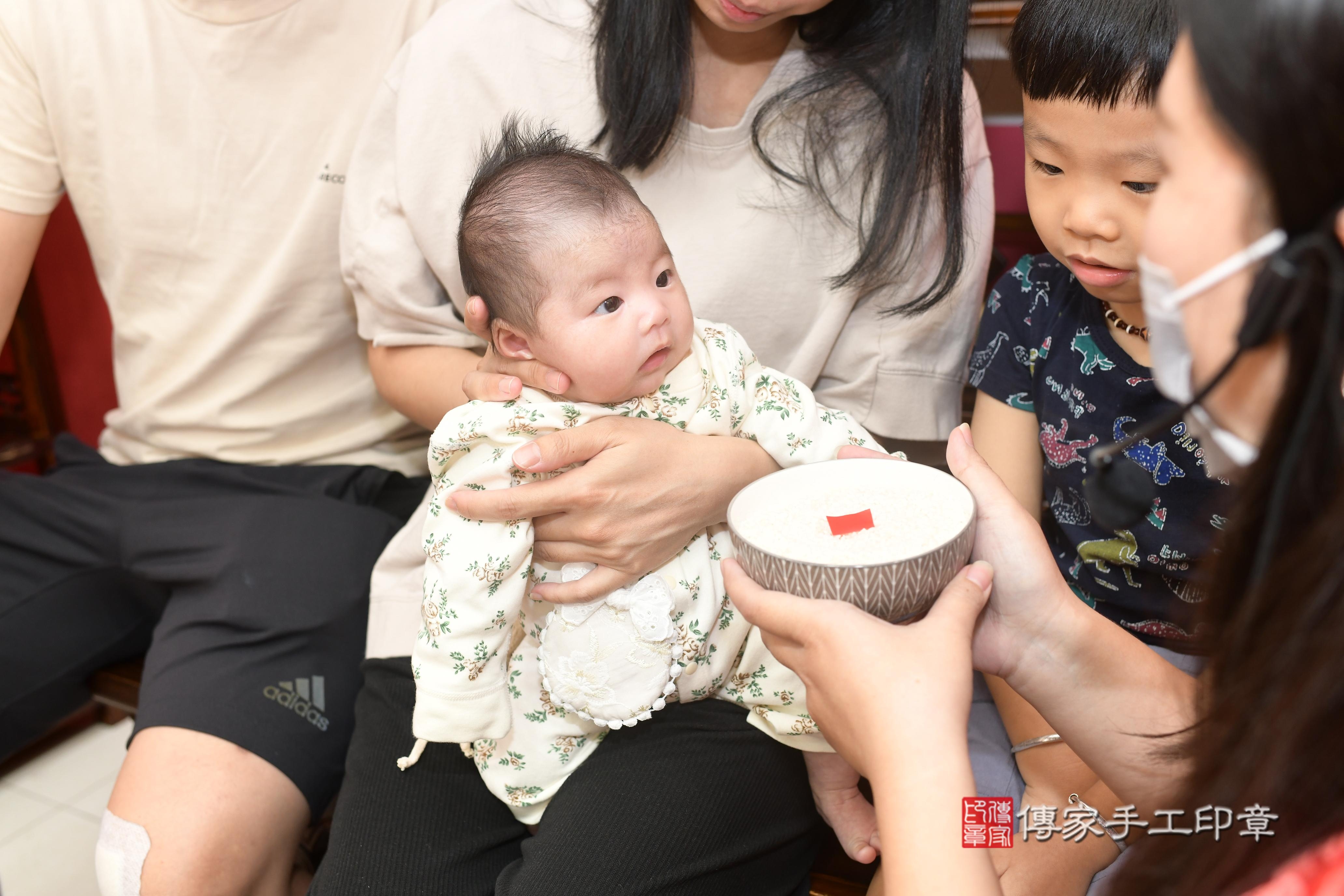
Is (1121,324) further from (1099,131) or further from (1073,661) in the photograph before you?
(1073,661)

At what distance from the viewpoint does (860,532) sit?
96 centimetres

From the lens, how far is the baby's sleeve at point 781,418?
1.22 m

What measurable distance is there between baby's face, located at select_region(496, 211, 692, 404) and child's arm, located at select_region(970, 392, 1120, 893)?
0.52m

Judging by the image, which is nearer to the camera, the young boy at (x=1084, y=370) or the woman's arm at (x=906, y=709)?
the woman's arm at (x=906, y=709)

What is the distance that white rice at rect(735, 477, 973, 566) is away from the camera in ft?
3.02

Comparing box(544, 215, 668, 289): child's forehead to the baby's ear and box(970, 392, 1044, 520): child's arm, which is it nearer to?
the baby's ear

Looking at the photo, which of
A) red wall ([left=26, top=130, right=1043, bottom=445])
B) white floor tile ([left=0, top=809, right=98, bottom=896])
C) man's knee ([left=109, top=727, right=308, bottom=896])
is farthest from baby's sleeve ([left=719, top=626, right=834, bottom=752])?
red wall ([left=26, top=130, right=1043, bottom=445])

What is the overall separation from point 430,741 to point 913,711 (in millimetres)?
638

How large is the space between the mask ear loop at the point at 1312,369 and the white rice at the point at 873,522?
0.86 feet

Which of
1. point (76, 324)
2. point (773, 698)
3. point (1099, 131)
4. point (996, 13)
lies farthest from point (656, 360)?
point (76, 324)

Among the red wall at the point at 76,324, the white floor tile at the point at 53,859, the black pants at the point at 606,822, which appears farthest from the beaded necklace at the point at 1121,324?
the red wall at the point at 76,324

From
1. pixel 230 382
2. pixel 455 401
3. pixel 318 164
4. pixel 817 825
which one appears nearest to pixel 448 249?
pixel 455 401

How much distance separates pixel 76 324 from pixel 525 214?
6.09 feet

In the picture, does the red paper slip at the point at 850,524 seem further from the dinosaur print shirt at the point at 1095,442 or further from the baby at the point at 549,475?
the dinosaur print shirt at the point at 1095,442
